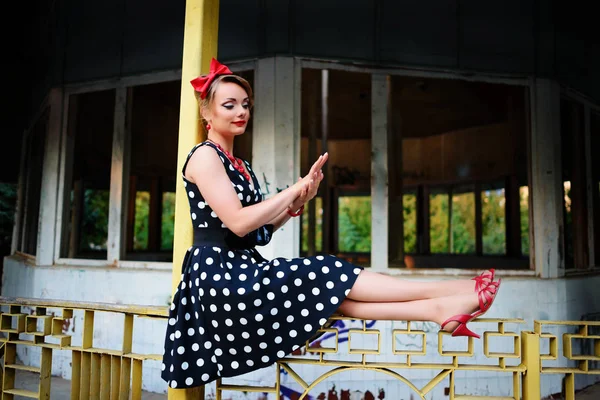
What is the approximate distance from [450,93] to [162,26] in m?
6.16

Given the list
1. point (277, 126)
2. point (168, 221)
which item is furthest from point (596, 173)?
point (168, 221)

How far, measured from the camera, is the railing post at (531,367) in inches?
71.0

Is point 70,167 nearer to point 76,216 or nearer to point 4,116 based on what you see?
point 4,116

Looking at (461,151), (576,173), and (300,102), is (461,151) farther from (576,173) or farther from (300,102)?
(300,102)

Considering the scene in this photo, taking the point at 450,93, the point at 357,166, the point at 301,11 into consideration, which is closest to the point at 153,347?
the point at 301,11

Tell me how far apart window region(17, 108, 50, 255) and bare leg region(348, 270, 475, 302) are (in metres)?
6.52

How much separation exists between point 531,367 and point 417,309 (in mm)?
606

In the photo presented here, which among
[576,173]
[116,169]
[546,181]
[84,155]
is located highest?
[84,155]

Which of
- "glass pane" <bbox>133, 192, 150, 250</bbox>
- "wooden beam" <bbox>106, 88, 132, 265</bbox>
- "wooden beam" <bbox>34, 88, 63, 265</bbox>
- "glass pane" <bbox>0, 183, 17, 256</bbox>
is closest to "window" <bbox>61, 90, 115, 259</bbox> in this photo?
"wooden beam" <bbox>34, 88, 63, 265</bbox>

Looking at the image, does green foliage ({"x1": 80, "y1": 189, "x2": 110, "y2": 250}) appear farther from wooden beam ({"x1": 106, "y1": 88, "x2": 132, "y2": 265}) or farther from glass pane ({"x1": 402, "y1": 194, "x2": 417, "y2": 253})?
glass pane ({"x1": 402, "y1": 194, "x2": 417, "y2": 253})

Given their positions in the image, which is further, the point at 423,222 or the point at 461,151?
the point at 423,222

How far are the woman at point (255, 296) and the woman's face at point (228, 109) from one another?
0.45 feet

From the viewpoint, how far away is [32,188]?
6.94 meters

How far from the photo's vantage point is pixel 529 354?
1829mm
